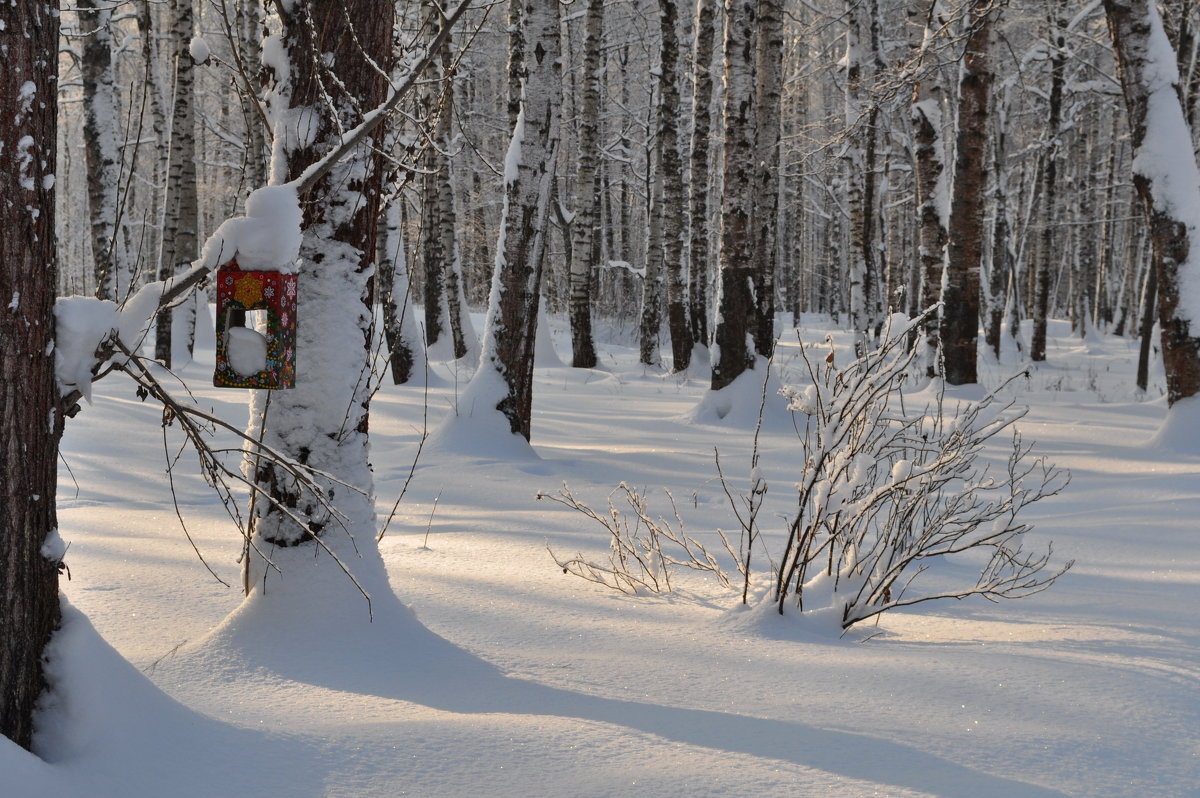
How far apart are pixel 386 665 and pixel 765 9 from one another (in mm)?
9398

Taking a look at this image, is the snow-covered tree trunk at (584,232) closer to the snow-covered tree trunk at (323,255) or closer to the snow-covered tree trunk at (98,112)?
the snow-covered tree trunk at (98,112)

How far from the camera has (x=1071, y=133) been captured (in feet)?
91.4

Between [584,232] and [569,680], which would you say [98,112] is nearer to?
[584,232]

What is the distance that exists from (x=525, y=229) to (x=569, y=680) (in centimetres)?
462

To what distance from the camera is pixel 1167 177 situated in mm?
7145

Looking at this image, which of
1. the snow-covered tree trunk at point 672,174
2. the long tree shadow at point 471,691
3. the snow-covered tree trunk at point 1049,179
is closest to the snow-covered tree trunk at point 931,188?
the snow-covered tree trunk at point 672,174

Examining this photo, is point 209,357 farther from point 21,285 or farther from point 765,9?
point 21,285

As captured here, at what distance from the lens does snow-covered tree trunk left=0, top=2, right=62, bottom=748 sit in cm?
192

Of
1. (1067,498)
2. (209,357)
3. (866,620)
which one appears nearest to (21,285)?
(866,620)

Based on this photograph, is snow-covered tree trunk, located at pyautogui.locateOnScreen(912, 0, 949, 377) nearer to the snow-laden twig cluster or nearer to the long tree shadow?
the snow-laden twig cluster

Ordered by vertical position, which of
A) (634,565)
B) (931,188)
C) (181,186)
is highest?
(181,186)

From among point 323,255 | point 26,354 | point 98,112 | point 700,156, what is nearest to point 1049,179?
point 700,156

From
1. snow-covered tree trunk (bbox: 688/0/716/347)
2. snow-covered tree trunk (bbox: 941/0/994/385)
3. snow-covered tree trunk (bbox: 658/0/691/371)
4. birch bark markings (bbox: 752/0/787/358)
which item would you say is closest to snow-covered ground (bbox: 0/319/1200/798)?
snow-covered tree trunk (bbox: 941/0/994/385)

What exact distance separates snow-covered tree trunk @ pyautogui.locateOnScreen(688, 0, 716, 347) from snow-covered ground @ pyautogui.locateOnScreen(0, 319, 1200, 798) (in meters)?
7.02
